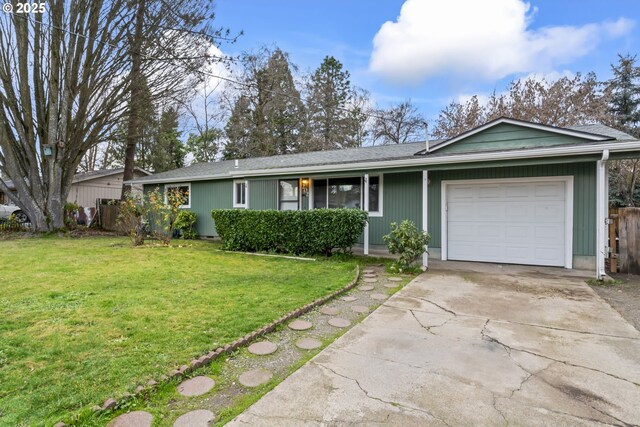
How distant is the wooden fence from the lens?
6.14 meters

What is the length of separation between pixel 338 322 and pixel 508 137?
20.0ft

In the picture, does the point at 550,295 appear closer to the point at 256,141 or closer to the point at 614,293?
the point at 614,293

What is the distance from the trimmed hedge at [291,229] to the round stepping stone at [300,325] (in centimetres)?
379

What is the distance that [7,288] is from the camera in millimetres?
4590

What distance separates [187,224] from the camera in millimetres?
12031

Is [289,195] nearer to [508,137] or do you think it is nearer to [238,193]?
[238,193]

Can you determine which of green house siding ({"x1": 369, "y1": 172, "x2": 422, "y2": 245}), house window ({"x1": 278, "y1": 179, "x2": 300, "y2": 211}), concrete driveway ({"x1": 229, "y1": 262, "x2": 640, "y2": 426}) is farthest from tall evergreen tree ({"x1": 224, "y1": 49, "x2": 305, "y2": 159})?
concrete driveway ({"x1": 229, "y1": 262, "x2": 640, "y2": 426})

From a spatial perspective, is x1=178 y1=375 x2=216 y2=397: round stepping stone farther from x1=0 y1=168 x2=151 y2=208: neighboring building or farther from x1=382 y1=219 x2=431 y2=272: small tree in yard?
x1=0 y1=168 x2=151 y2=208: neighboring building

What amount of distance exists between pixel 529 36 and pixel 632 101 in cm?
1017

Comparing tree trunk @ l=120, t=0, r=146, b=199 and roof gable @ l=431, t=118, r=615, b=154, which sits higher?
tree trunk @ l=120, t=0, r=146, b=199

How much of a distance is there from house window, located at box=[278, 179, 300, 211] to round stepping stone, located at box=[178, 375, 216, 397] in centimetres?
770

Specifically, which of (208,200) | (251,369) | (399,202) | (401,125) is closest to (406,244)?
(399,202)

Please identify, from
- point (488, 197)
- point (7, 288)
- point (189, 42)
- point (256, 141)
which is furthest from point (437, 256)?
point (256, 141)

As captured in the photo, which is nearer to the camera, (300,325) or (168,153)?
(300,325)
